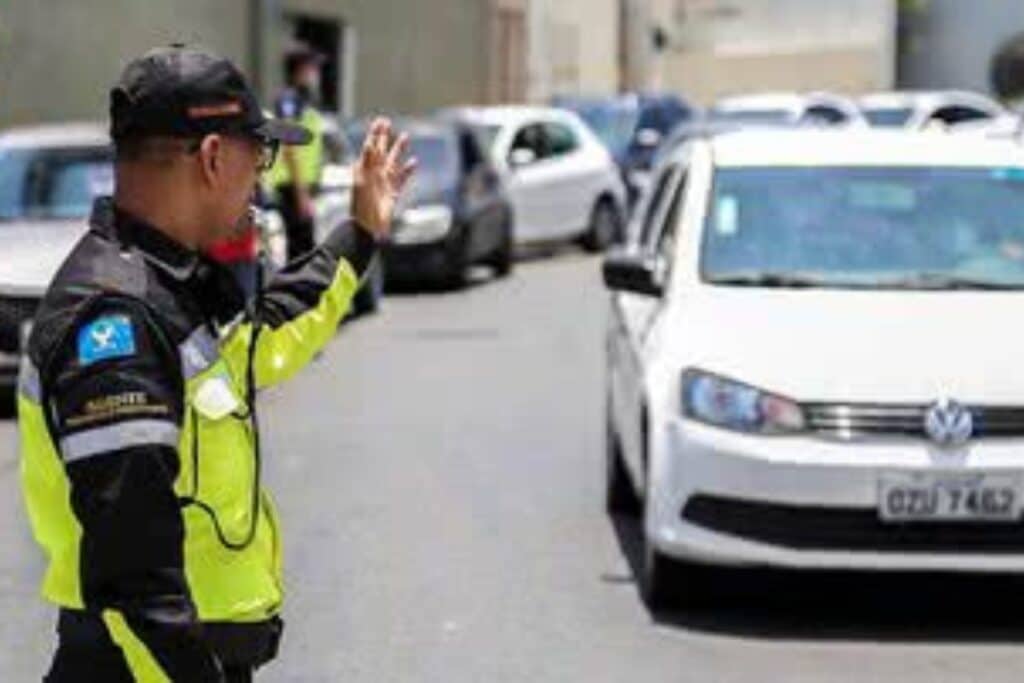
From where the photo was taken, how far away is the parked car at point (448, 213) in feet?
66.9

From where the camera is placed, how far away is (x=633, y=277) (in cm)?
814

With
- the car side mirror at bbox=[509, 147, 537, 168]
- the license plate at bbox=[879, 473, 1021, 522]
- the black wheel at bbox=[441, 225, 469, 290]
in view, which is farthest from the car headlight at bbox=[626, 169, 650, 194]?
the license plate at bbox=[879, 473, 1021, 522]

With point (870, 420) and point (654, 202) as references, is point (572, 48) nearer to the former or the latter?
point (654, 202)

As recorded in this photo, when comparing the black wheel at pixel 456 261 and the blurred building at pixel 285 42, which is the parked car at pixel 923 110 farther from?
the black wheel at pixel 456 261

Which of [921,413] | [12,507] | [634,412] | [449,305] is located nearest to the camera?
[921,413]

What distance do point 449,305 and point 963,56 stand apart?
30807 mm

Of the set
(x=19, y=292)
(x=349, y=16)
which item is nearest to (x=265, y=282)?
(x=19, y=292)

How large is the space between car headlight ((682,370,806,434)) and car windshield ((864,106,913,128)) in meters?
24.3

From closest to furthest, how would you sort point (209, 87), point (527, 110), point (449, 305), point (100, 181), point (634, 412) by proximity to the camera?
1. point (209, 87)
2. point (634, 412)
3. point (100, 181)
4. point (449, 305)
5. point (527, 110)

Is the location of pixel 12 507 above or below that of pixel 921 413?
below

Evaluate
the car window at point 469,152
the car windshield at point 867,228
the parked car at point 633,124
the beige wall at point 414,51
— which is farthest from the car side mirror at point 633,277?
the beige wall at point 414,51

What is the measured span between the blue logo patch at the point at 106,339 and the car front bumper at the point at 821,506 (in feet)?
13.9

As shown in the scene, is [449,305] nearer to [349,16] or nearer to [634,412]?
[634,412]

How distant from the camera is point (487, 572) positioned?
26.8ft
